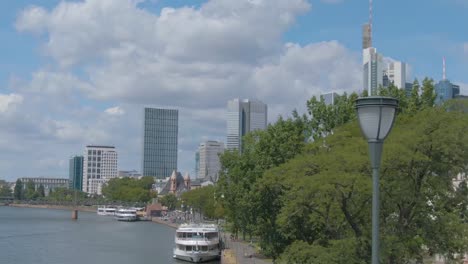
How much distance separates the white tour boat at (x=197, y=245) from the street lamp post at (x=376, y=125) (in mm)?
Answer: 73122

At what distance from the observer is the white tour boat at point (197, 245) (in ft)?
281

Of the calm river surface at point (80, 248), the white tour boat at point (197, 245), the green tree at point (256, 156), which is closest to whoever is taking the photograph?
the green tree at point (256, 156)

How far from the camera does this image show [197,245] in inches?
3388

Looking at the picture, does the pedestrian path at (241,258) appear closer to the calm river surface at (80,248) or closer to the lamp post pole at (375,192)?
the calm river surface at (80,248)

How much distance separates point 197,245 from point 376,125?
244ft

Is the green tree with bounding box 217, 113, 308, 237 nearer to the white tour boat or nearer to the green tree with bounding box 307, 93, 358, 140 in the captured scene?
the green tree with bounding box 307, 93, 358, 140

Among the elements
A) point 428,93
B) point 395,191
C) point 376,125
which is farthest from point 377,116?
point 428,93

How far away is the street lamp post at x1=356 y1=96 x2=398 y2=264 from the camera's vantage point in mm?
13531

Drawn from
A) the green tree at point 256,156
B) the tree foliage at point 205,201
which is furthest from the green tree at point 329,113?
the tree foliage at point 205,201

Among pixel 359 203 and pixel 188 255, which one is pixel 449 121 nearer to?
pixel 359 203

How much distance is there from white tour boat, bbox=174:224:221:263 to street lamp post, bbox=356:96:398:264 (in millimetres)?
73122

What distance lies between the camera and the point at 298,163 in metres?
33.1

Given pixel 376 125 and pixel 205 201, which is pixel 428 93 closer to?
pixel 376 125

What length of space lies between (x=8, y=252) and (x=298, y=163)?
241 ft
